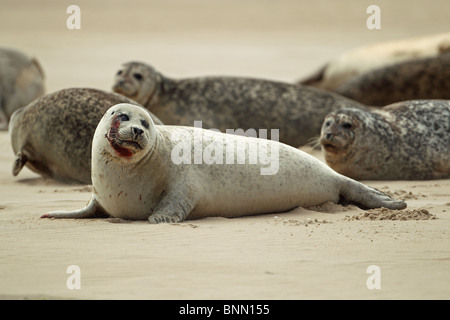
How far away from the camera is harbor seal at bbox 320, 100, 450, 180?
313 inches

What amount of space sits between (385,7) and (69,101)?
24192mm

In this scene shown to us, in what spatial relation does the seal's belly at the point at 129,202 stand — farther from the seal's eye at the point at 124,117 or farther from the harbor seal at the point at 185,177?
the seal's eye at the point at 124,117

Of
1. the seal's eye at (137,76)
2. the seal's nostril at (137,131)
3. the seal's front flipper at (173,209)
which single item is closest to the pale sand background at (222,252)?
the seal's front flipper at (173,209)

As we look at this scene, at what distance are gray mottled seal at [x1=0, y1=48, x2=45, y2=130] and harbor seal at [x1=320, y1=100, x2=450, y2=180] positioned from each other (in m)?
5.63

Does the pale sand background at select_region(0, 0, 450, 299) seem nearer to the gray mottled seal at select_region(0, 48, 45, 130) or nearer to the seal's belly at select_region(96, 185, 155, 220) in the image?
the seal's belly at select_region(96, 185, 155, 220)

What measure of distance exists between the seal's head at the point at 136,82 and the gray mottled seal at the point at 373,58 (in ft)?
12.8

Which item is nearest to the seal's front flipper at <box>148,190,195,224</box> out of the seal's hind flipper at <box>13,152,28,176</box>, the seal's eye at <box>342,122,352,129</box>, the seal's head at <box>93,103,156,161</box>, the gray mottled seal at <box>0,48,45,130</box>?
the seal's head at <box>93,103,156,161</box>

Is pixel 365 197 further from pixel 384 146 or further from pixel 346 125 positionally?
pixel 384 146

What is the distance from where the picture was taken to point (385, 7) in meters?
31.0

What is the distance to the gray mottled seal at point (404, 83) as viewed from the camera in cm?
1188

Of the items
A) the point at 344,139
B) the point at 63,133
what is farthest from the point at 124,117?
the point at 344,139

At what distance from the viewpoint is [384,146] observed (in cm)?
807

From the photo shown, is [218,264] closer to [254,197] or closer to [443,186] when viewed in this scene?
[254,197]

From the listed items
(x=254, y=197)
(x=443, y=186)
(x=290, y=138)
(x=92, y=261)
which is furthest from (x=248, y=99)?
(x=92, y=261)
